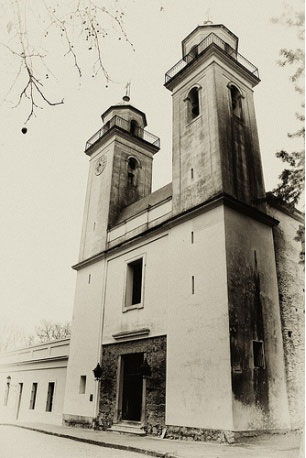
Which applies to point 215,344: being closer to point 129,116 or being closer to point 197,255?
point 197,255

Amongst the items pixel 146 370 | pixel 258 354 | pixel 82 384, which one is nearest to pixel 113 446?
pixel 146 370

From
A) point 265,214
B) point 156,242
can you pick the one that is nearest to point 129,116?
point 156,242

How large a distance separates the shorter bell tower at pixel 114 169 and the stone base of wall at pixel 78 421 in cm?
647

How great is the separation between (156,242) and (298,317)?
5.18 m

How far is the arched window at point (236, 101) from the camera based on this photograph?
562 inches

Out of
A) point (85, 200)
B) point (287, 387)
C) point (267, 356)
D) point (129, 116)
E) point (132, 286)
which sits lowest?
point (287, 387)

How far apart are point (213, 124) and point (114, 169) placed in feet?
21.3

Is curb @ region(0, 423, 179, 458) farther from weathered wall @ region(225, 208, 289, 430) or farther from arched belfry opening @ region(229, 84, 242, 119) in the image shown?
arched belfry opening @ region(229, 84, 242, 119)

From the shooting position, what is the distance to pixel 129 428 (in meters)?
11.8

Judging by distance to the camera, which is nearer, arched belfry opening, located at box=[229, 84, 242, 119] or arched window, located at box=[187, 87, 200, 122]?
arched belfry opening, located at box=[229, 84, 242, 119]

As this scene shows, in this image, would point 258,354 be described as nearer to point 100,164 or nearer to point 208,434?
point 208,434

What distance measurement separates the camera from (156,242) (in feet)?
44.2

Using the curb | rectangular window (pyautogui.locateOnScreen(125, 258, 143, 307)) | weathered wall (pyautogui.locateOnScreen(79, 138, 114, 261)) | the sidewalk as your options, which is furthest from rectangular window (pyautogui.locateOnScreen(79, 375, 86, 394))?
weathered wall (pyautogui.locateOnScreen(79, 138, 114, 261))

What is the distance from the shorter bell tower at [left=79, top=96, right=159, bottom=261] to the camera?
1736 centimetres
